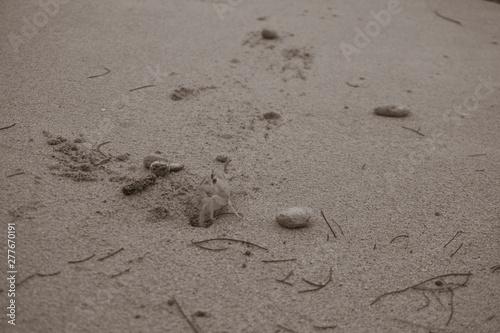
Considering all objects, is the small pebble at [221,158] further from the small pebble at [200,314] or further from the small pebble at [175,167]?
the small pebble at [200,314]

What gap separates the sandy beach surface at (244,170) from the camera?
6.61ft

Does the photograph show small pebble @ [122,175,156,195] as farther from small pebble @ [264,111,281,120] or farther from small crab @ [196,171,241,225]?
small pebble @ [264,111,281,120]

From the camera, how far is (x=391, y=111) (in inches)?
134

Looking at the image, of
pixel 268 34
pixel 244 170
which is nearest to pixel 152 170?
pixel 244 170

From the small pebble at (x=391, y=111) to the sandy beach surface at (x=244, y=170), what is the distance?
0.15ft

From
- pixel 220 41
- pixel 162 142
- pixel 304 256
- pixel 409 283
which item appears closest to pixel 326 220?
pixel 304 256

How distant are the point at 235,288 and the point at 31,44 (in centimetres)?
290

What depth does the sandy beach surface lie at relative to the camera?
6.61ft

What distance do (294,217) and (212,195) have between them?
451mm

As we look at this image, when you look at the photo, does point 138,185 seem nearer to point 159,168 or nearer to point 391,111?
point 159,168

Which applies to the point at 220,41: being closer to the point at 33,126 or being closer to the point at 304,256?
the point at 33,126

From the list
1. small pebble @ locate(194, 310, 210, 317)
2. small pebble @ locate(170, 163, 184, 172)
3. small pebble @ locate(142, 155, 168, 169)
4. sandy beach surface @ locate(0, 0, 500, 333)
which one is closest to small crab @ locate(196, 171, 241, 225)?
sandy beach surface @ locate(0, 0, 500, 333)

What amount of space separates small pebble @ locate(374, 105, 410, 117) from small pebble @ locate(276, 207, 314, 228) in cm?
134

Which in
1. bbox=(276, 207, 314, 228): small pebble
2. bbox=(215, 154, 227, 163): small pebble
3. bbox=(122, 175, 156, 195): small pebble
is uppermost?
bbox=(122, 175, 156, 195): small pebble
